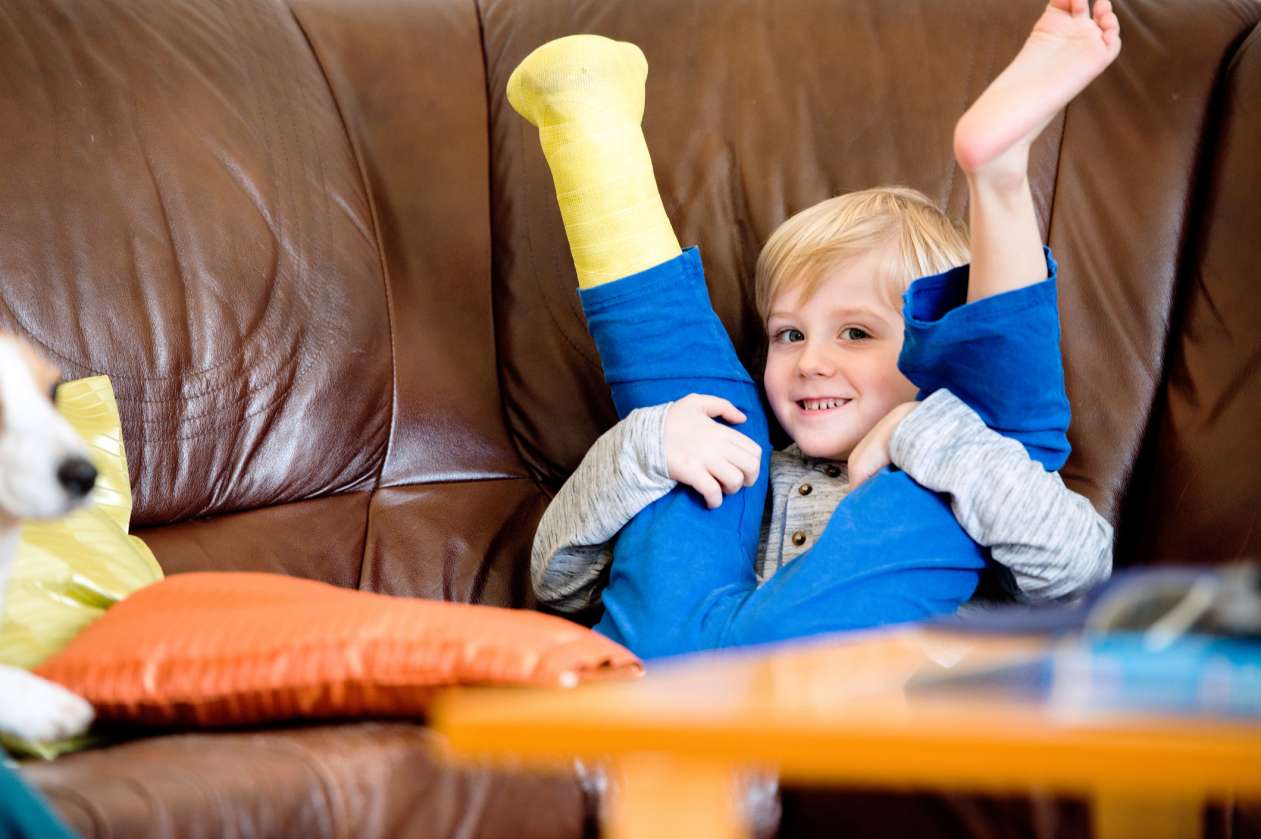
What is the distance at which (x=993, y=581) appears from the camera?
4.52 feet

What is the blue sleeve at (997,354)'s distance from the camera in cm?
126

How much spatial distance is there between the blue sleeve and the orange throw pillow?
464mm

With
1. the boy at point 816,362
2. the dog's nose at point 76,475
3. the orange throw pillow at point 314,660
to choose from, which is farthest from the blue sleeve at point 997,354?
the dog's nose at point 76,475

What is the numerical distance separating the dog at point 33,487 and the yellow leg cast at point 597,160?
2.15 feet

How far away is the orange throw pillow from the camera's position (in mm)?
954

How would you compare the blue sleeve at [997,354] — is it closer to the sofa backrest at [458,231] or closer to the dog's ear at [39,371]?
the sofa backrest at [458,231]

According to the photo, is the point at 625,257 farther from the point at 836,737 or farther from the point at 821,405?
the point at 836,737

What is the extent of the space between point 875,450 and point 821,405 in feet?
0.45

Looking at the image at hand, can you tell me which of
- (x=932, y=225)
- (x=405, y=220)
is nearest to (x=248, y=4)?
(x=405, y=220)

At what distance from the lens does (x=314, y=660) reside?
0.96 meters

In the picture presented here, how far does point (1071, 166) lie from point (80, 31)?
116 cm

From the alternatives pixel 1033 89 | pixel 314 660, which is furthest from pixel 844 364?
pixel 314 660

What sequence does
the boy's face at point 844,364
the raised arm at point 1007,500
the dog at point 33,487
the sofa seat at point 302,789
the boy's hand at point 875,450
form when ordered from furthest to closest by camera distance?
the boy's face at point 844,364 → the boy's hand at point 875,450 → the raised arm at point 1007,500 → the dog at point 33,487 → the sofa seat at point 302,789

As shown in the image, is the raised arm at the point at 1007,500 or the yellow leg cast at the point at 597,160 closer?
the raised arm at the point at 1007,500
